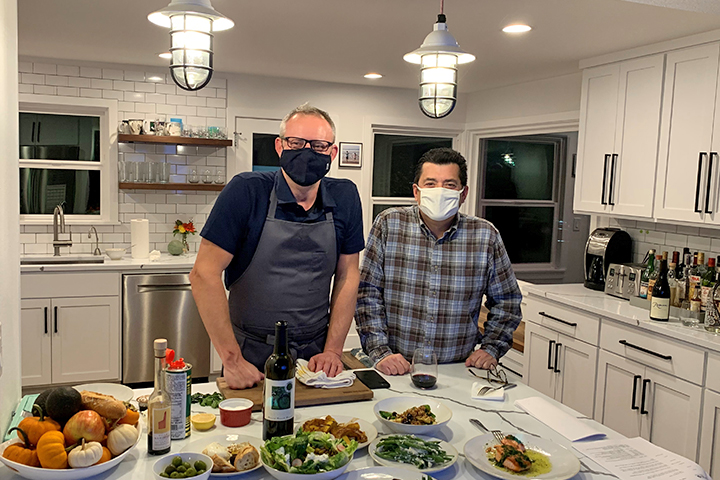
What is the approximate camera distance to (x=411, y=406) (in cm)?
177

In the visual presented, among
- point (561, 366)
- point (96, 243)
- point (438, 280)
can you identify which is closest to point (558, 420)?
point (438, 280)

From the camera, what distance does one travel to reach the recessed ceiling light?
3268 millimetres

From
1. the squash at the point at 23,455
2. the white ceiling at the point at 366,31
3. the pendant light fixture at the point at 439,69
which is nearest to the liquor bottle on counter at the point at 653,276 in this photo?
the white ceiling at the point at 366,31

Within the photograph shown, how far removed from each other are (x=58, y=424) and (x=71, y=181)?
14.0 ft

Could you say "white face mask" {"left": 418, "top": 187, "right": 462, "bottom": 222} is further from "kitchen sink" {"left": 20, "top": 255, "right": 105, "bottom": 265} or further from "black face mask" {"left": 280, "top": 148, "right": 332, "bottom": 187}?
"kitchen sink" {"left": 20, "top": 255, "right": 105, "bottom": 265}

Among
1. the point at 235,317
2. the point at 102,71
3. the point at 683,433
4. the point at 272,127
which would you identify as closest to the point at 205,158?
the point at 272,127

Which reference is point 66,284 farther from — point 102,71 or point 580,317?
point 580,317

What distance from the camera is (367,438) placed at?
1.55 m

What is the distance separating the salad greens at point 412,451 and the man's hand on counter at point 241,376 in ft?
1.69

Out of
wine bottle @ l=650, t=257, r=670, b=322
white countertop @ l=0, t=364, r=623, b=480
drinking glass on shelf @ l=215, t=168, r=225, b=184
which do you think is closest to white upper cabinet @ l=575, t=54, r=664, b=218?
wine bottle @ l=650, t=257, r=670, b=322

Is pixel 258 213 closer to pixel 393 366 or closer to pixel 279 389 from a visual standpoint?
pixel 393 366

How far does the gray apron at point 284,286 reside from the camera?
2168 mm

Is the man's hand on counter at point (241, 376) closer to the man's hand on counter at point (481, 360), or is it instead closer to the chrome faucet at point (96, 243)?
the man's hand on counter at point (481, 360)

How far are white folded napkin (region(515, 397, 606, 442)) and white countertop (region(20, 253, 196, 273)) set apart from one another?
11.0 ft
